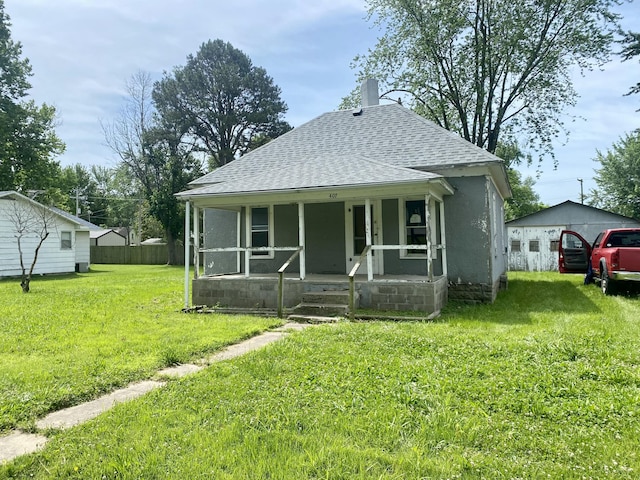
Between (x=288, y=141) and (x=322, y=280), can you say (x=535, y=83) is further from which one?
(x=322, y=280)

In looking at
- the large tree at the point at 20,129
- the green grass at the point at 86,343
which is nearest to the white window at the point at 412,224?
the green grass at the point at 86,343

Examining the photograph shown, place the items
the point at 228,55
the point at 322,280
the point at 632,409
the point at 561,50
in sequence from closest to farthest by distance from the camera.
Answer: the point at 632,409, the point at 322,280, the point at 561,50, the point at 228,55

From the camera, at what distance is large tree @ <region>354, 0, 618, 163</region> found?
18734 millimetres

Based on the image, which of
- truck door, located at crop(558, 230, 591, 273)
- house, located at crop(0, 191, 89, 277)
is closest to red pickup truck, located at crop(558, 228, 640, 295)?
truck door, located at crop(558, 230, 591, 273)

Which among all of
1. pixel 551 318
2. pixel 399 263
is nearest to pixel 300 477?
pixel 551 318

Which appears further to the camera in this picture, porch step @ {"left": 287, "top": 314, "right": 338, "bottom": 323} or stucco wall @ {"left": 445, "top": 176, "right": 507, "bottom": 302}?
stucco wall @ {"left": 445, "top": 176, "right": 507, "bottom": 302}

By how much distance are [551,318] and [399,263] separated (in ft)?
12.3

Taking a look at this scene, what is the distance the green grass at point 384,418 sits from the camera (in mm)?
2568

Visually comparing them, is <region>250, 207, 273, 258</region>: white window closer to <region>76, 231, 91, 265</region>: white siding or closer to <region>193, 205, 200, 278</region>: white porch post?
<region>193, 205, 200, 278</region>: white porch post

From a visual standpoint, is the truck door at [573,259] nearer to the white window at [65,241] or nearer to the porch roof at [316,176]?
the porch roof at [316,176]

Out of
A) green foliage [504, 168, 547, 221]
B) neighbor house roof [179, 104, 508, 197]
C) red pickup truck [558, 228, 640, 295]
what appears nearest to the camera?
neighbor house roof [179, 104, 508, 197]

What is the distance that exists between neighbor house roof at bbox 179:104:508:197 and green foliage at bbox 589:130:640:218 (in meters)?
21.3

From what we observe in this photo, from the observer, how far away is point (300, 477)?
2.45 metres

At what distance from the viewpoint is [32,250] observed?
19500mm
